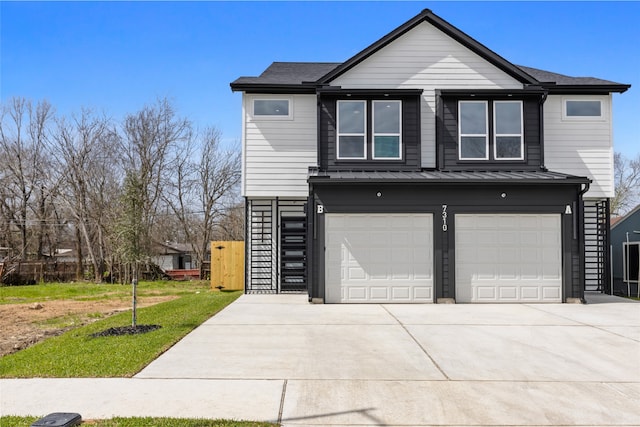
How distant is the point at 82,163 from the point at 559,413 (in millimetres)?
28977

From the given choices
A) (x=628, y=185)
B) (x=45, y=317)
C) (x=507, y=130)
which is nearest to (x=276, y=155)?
(x=507, y=130)

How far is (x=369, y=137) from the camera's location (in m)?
14.8

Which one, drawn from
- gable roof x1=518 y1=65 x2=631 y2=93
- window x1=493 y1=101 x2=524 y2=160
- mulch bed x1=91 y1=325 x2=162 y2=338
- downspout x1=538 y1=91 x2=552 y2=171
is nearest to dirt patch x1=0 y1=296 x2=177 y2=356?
mulch bed x1=91 y1=325 x2=162 y2=338

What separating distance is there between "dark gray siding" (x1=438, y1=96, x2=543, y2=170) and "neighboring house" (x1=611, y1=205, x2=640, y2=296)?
23.6ft

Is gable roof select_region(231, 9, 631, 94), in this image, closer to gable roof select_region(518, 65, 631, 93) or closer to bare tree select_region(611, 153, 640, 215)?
Result: gable roof select_region(518, 65, 631, 93)

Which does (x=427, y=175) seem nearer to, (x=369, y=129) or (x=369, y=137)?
(x=369, y=137)

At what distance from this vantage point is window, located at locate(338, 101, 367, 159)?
1477 centimetres

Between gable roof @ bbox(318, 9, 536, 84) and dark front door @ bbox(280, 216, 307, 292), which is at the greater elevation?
gable roof @ bbox(318, 9, 536, 84)

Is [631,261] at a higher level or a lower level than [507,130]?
lower

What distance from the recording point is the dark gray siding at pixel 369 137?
14.7 meters

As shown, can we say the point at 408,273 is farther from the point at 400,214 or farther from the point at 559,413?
the point at 559,413

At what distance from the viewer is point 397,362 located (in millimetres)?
6906

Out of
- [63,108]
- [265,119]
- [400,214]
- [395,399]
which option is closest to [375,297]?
[400,214]

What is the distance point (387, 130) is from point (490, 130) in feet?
9.79
